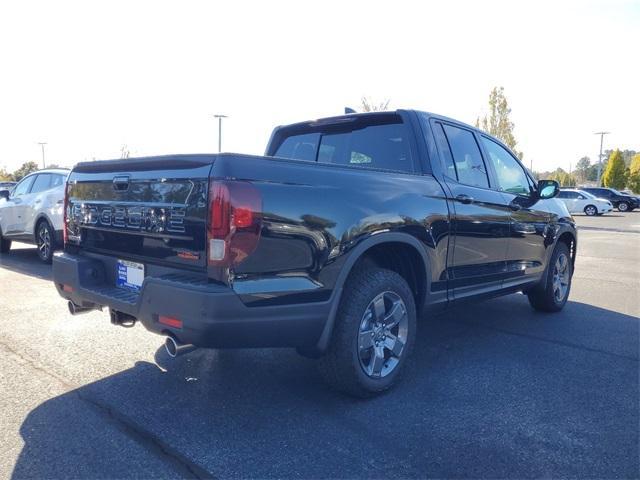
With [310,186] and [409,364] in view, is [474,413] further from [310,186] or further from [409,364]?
[310,186]

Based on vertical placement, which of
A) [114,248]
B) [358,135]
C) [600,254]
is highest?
[358,135]

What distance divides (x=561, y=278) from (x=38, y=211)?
7841mm

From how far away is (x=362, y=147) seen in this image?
14.3 ft

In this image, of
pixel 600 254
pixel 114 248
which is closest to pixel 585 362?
pixel 114 248

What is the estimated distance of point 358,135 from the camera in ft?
14.4

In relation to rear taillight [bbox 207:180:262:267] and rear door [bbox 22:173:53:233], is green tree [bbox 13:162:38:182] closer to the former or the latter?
Answer: rear door [bbox 22:173:53:233]

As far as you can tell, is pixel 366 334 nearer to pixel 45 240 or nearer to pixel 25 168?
pixel 45 240

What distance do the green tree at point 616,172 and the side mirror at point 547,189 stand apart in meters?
62.2

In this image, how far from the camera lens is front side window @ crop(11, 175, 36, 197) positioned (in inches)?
373

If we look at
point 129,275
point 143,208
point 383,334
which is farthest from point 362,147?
point 129,275

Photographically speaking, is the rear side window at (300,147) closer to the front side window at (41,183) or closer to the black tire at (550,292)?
the black tire at (550,292)

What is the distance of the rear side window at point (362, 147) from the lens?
4.14m

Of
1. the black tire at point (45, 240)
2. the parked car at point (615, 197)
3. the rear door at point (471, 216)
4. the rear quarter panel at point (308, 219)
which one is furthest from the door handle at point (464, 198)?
the parked car at point (615, 197)

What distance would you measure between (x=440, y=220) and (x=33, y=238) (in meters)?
7.61
